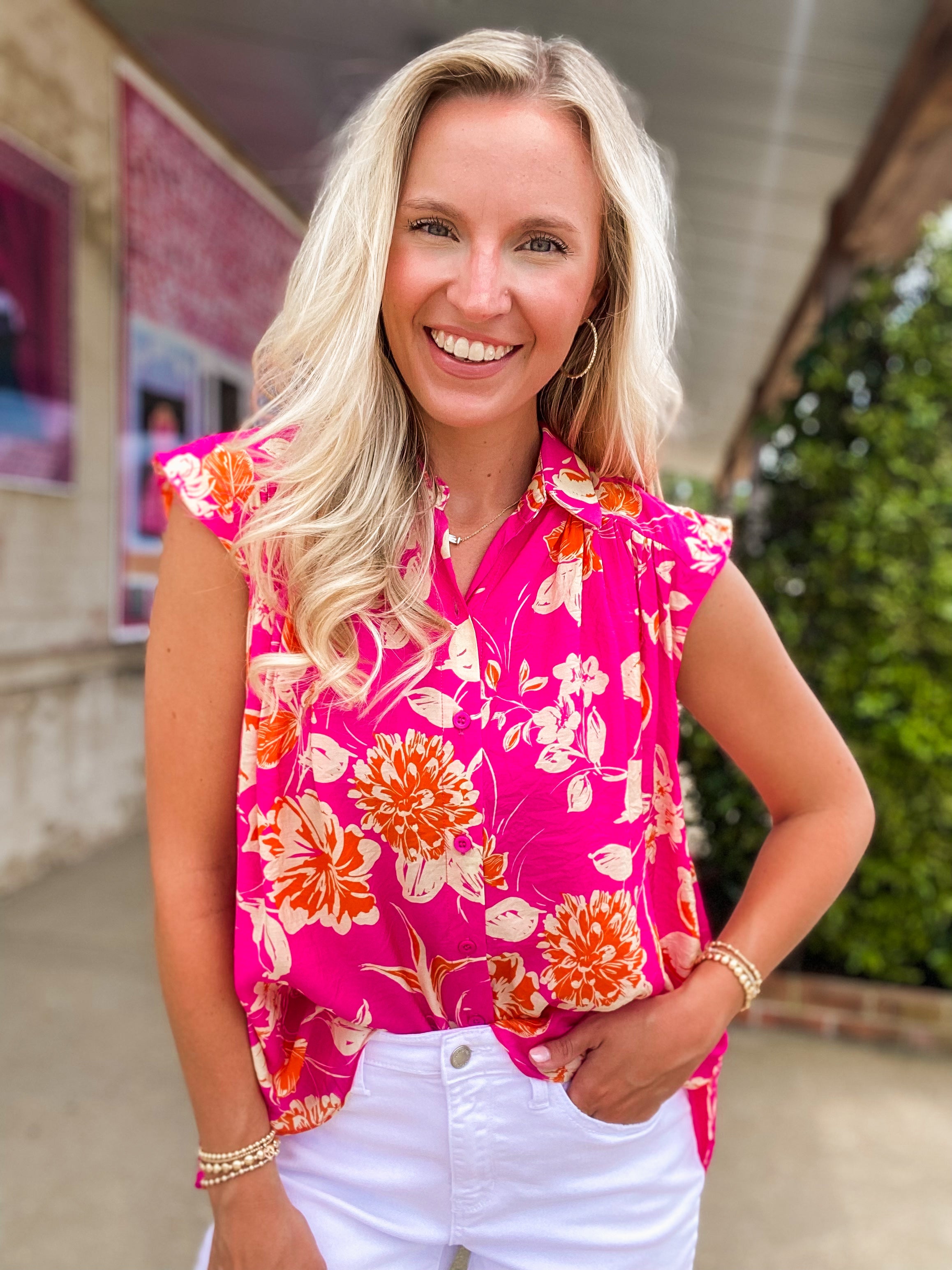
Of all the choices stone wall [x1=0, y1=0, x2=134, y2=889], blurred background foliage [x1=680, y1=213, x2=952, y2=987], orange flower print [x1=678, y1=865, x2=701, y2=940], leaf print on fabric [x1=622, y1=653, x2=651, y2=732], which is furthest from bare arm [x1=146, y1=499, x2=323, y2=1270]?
stone wall [x1=0, y1=0, x2=134, y2=889]

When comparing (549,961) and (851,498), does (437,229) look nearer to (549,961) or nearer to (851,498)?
(549,961)

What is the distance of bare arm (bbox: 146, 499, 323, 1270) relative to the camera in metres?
1.09

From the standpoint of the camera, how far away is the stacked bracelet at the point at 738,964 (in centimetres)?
129

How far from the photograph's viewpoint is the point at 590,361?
1.31m

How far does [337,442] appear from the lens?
3.77 feet

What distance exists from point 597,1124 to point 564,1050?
10cm

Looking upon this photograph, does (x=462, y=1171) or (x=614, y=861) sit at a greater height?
(x=614, y=861)

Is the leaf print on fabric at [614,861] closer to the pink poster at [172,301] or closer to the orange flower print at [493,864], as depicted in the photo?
the orange flower print at [493,864]

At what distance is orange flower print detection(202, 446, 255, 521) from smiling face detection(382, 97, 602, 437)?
217 millimetres

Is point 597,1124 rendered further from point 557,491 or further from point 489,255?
point 489,255

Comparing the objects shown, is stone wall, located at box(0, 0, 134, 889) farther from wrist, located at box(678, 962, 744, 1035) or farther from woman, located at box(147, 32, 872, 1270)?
wrist, located at box(678, 962, 744, 1035)

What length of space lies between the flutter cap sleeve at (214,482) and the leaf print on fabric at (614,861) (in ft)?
1.78

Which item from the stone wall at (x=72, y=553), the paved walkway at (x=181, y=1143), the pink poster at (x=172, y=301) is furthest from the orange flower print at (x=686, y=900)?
the pink poster at (x=172, y=301)

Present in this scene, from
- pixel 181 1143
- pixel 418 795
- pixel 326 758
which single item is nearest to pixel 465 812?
pixel 418 795
